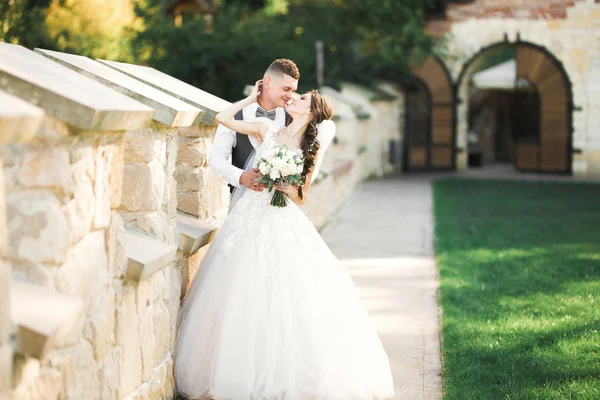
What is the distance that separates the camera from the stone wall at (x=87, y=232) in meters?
2.74

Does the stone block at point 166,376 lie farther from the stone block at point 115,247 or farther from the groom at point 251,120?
the groom at point 251,120

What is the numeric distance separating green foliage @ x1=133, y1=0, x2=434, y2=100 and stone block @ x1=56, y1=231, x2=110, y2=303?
13.4m

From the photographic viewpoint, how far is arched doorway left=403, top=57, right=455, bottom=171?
20859 millimetres

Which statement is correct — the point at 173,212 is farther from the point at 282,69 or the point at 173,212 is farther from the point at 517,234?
the point at 517,234

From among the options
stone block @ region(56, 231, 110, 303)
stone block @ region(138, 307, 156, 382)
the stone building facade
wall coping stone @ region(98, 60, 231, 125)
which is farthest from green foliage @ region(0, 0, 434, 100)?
stone block @ region(56, 231, 110, 303)

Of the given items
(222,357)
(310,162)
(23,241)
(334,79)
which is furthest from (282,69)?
(334,79)

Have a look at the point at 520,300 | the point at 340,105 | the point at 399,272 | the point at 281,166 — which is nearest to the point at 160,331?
the point at 281,166

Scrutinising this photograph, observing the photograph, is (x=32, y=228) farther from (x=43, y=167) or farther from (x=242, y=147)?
(x=242, y=147)

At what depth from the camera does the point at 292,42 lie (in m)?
18.8

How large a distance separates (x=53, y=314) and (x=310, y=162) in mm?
2248

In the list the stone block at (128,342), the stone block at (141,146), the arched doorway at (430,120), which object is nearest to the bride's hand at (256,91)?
the stone block at (141,146)

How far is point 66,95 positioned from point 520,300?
16.2 feet

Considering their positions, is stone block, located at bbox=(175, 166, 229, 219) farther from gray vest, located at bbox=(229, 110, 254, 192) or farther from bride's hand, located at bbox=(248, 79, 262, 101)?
bride's hand, located at bbox=(248, 79, 262, 101)

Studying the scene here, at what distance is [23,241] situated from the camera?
2.92 m
